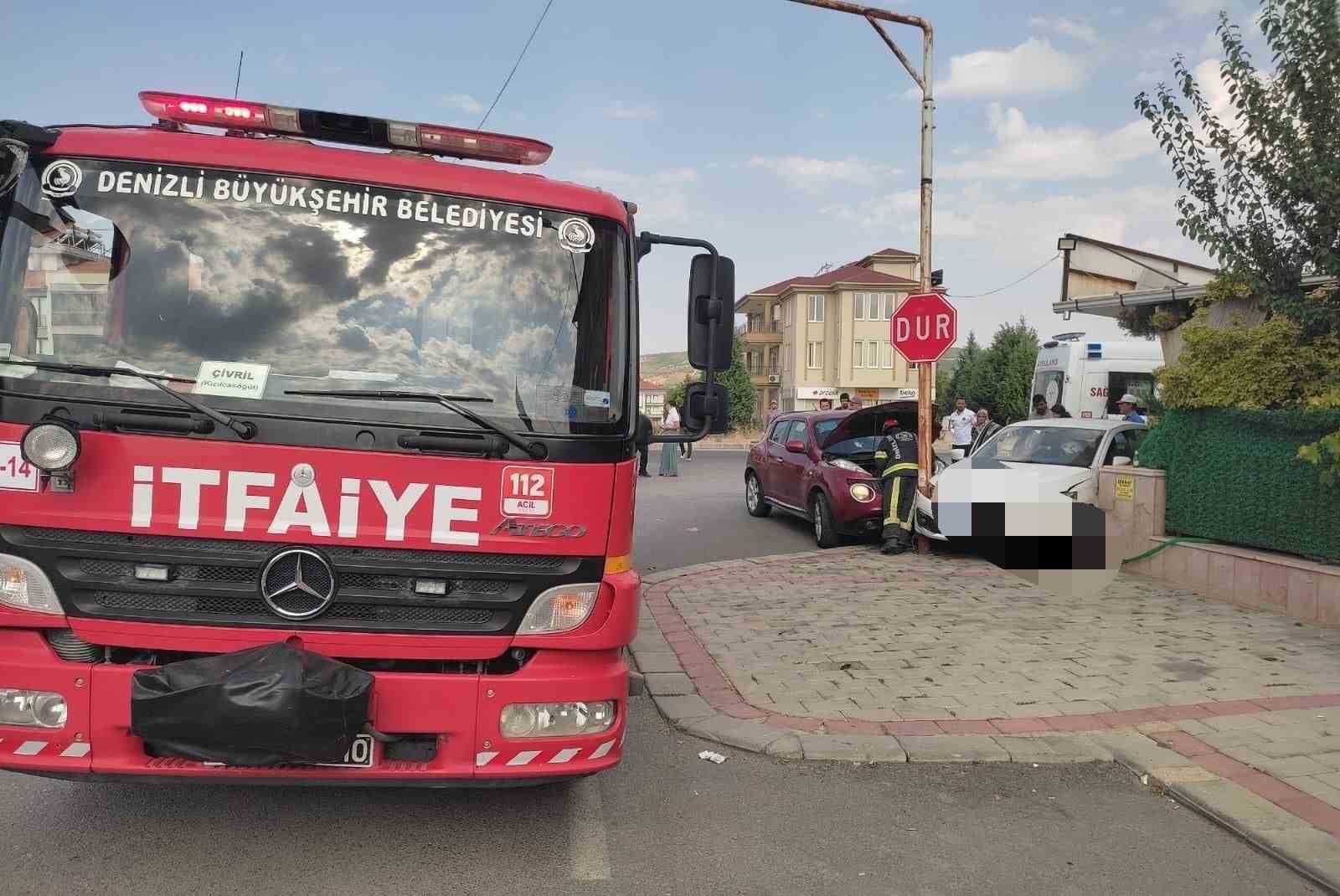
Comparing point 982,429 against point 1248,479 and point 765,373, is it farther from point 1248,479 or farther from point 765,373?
point 765,373

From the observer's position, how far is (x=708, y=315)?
4.40 metres

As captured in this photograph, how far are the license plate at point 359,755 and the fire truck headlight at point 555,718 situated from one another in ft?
1.41

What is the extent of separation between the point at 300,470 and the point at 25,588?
95 cm

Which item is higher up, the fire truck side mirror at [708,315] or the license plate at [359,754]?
the fire truck side mirror at [708,315]

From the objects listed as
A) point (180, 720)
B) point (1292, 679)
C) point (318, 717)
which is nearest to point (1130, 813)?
point (1292, 679)

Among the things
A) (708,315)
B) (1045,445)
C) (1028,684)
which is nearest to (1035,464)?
(1045,445)

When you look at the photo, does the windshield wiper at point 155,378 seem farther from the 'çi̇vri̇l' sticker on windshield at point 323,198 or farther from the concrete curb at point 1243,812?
the concrete curb at point 1243,812

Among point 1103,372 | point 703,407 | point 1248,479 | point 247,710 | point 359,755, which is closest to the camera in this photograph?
point 247,710

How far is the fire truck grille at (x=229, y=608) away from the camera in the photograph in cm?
336

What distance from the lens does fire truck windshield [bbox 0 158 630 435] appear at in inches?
137

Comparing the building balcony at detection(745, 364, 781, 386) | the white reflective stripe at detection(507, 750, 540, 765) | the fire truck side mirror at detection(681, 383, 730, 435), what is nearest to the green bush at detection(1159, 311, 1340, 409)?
the fire truck side mirror at detection(681, 383, 730, 435)

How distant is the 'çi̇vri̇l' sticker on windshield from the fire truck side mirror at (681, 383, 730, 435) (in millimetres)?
916

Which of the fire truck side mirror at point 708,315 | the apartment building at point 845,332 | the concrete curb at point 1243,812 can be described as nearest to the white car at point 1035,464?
the concrete curb at point 1243,812

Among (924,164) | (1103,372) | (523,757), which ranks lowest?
(523,757)
